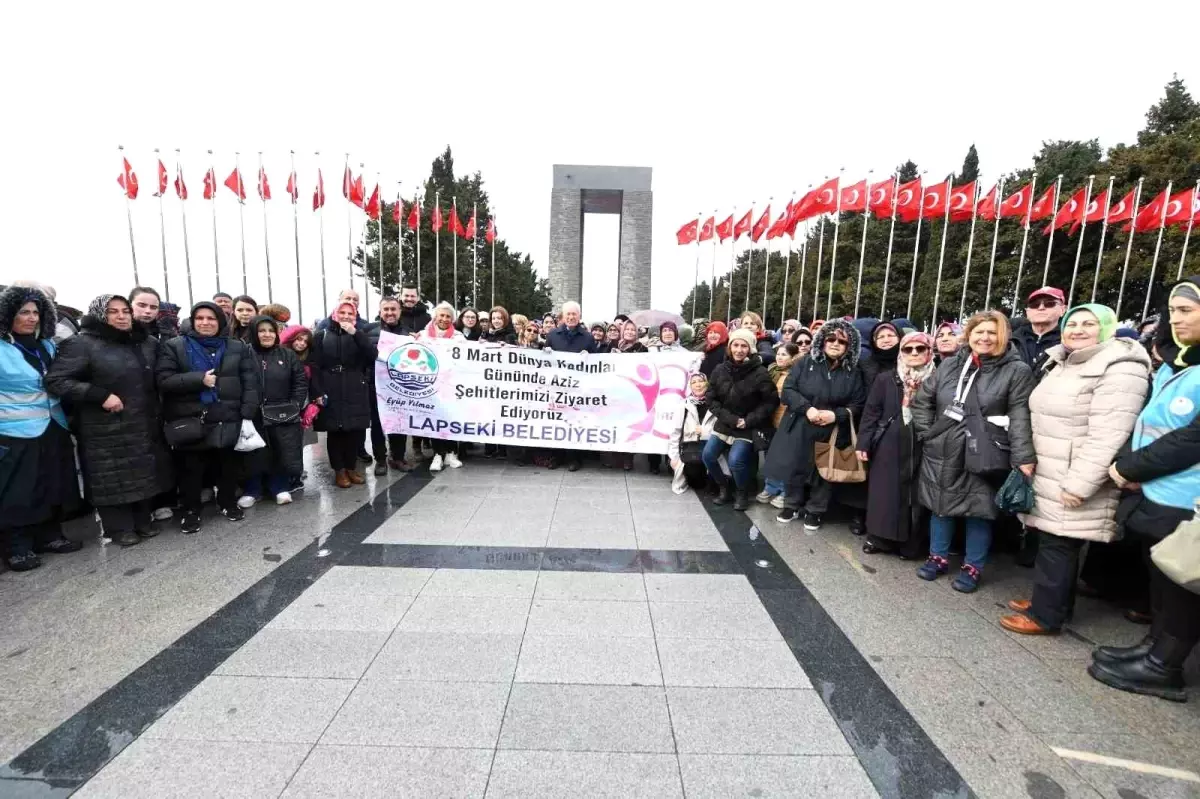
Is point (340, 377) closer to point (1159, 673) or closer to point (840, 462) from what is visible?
point (840, 462)

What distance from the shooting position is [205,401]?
4324mm

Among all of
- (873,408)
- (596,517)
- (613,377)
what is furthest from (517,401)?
(873,408)

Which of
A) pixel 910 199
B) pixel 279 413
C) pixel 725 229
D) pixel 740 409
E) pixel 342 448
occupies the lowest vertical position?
pixel 342 448

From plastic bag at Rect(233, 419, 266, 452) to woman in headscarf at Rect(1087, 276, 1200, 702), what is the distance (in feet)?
18.2

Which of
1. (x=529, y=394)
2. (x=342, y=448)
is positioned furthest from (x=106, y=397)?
(x=529, y=394)

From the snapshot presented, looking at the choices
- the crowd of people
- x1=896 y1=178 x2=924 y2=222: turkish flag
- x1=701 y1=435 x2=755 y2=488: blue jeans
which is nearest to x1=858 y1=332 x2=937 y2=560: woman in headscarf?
the crowd of people

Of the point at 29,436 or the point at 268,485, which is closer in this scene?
the point at 29,436

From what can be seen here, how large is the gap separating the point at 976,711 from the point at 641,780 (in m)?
1.51

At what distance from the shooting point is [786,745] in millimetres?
2098

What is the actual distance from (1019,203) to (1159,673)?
67.7 ft

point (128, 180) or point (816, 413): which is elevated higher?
point (128, 180)

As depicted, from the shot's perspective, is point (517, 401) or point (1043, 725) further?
point (517, 401)

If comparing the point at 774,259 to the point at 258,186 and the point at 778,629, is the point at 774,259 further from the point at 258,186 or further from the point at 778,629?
the point at 778,629

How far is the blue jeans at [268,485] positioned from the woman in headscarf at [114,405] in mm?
867
